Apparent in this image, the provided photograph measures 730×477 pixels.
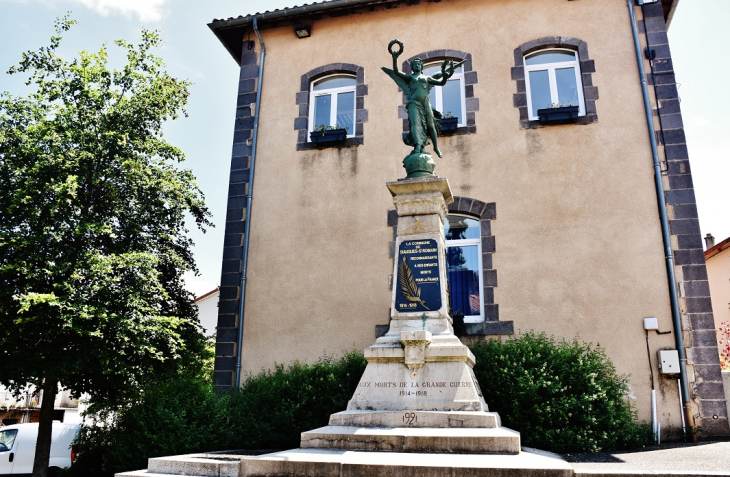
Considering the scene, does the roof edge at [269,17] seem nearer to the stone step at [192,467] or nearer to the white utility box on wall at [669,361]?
the white utility box on wall at [669,361]

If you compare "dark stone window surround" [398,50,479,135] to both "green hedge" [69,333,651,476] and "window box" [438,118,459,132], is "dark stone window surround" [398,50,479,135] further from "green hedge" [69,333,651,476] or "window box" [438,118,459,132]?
"green hedge" [69,333,651,476]

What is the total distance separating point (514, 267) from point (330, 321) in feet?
10.7

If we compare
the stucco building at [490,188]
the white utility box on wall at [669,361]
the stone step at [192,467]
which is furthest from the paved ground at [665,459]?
the stone step at [192,467]

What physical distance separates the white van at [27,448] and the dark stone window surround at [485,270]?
6.66 m

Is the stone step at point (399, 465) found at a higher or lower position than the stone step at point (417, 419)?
lower

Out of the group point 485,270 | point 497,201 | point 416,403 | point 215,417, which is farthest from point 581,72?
point 215,417

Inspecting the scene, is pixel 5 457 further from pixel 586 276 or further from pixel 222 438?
pixel 586 276

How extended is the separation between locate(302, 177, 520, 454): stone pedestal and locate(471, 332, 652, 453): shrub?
3.94ft

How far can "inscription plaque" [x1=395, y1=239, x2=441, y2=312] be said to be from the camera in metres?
6.93

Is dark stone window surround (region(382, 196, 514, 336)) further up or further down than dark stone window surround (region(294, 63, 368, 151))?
further down

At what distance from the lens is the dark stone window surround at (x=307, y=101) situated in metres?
10.9

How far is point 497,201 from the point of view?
9.88m

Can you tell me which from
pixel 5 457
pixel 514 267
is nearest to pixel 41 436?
pixel 5 457

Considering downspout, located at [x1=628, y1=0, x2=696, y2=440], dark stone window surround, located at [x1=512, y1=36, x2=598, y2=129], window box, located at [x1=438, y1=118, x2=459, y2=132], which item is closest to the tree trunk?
window box, located at [x1=438, y1=118, x2=459, y2=132]
